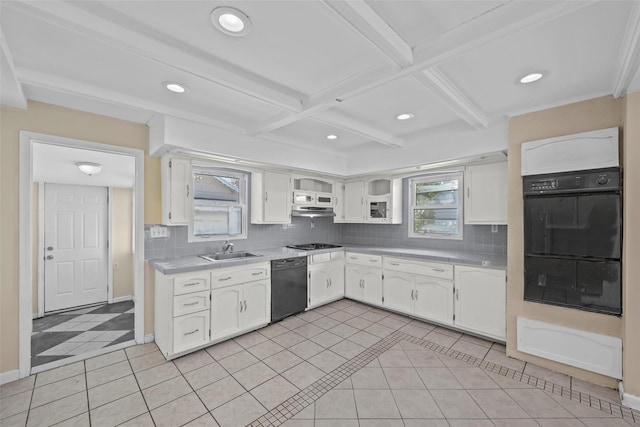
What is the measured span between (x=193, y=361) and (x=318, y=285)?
6.14ft

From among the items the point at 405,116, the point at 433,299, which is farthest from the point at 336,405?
the point at 405,116

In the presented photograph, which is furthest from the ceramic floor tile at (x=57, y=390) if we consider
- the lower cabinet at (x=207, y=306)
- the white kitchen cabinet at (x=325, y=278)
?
the white kitchen cabinet at (x=325, y=278)

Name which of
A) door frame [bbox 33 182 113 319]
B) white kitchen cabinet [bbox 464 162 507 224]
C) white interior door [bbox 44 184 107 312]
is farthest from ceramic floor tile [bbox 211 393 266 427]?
white interior door [bbox 44 184 107 312]

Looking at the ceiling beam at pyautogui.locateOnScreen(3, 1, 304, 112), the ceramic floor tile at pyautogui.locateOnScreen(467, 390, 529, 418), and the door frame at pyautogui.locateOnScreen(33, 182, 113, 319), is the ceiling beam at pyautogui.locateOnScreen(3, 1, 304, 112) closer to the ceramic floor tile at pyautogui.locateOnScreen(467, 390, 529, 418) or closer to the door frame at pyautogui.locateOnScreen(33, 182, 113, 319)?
the ceramic floor tile at pyautogui.locateOnScreen(467, 390, 529, 418)

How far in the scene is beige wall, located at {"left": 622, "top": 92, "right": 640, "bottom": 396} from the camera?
78.6 inches

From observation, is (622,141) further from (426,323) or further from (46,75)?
(46,75)

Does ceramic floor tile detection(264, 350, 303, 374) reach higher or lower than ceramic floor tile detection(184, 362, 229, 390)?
higher

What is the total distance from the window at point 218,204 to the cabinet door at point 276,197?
0.35 m

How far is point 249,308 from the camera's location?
3215mm

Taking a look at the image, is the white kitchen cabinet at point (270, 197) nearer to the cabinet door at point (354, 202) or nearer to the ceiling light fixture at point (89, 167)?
the cabinet door at point (354, 202)

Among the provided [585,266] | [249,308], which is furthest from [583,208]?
[249,308]

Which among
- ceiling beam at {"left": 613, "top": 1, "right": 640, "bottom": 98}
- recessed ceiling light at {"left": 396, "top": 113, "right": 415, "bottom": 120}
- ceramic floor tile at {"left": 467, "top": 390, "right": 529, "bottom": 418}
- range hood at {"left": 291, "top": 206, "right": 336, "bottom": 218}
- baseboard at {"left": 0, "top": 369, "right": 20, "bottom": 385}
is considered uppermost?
recessed ceiling light at {"left": 396, "top": 113, "right": 415, "bottom": 120}

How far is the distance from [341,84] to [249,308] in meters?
2.57

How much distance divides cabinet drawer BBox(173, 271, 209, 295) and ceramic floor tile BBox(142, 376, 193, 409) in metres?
0.75
